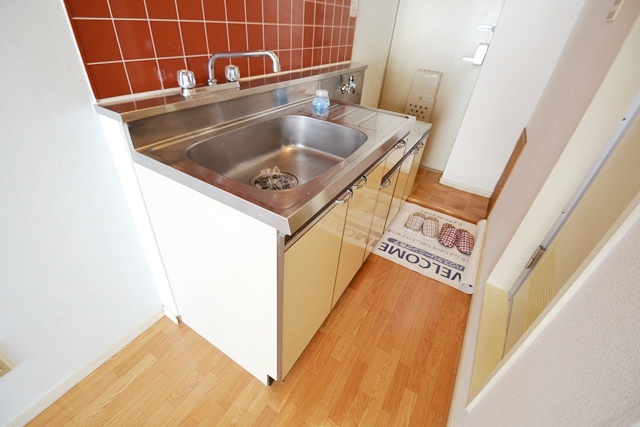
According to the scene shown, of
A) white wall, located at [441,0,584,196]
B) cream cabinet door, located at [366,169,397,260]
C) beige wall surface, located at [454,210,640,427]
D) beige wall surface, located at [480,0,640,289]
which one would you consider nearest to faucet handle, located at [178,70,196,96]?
cream cabinet door, located at [366,169,397,260]

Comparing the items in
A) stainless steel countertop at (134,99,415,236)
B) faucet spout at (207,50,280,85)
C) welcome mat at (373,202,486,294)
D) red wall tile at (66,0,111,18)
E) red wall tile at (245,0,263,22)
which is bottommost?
welcome mat at (373,202,486,294)

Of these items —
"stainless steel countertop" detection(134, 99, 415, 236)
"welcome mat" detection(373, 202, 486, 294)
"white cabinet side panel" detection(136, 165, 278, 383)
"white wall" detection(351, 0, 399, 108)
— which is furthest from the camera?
"white wall" detection(351, 0, 399, 108)

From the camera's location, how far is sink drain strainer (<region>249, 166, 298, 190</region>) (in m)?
1.16

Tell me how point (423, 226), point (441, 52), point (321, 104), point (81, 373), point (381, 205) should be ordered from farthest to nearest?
1. point (441, 52)
2. point (423, 226)
3. point (381, 205)
4. point (321, 104)
5. point (81, 373)

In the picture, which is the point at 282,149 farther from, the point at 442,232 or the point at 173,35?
the point at 442,232

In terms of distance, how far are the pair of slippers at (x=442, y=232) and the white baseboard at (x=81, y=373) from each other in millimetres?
1735

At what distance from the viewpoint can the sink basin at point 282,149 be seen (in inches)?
45.7

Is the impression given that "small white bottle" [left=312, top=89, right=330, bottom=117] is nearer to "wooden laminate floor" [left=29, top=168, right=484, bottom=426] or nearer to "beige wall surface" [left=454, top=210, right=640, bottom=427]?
"wooden laminate floor" [left=29, top=168, right=484, bottom=426]

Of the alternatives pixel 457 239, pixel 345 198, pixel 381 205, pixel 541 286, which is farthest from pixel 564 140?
pixel 457 239

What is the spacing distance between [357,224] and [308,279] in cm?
41

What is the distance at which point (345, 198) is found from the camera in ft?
3.20

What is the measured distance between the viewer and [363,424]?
1.10m

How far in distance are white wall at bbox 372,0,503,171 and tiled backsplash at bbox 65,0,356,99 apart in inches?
51.5

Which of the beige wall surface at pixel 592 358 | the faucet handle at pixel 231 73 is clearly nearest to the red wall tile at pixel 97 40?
the faucet handle at pixel 231 73
